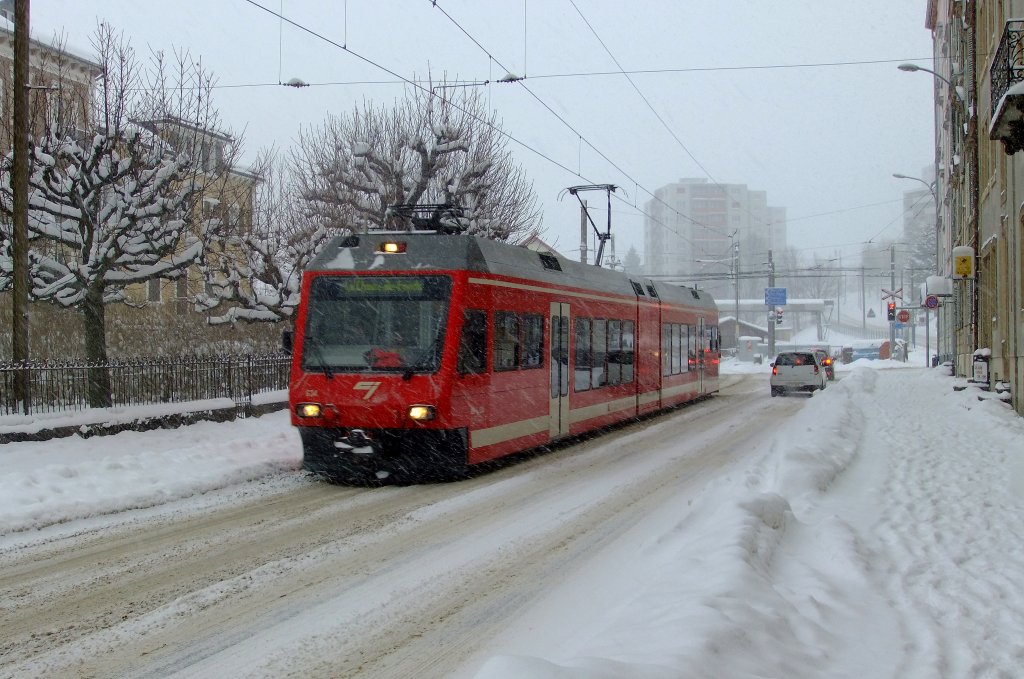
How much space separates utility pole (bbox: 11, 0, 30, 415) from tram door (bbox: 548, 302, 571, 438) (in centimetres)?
755

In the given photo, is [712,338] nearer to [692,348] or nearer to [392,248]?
[692,348]

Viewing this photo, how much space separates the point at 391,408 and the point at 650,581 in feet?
16.5

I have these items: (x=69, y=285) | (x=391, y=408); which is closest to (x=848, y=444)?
(x=391, y=408)

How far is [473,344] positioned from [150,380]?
7.32 m

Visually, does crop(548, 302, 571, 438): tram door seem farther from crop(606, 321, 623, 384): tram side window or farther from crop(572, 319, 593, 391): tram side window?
crop(606, 321, 623, 384): tram side window

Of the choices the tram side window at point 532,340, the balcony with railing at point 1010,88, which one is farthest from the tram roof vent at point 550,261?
the balcony with railing at point 1010,88

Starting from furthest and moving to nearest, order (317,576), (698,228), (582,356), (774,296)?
(698,228)
(774,296)
(582,356)
(317,576)

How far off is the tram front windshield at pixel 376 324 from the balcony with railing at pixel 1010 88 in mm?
8419

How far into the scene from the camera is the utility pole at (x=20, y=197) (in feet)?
42.7

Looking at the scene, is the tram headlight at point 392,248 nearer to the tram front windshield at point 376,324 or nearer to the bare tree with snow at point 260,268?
the tram front windshield at point 376,324

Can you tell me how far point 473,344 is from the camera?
11.1m

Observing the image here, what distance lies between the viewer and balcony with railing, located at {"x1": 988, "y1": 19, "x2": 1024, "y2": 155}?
12859 mm

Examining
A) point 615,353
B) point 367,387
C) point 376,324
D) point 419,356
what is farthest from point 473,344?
point 615,353

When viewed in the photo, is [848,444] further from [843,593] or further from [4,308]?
[4,308]
